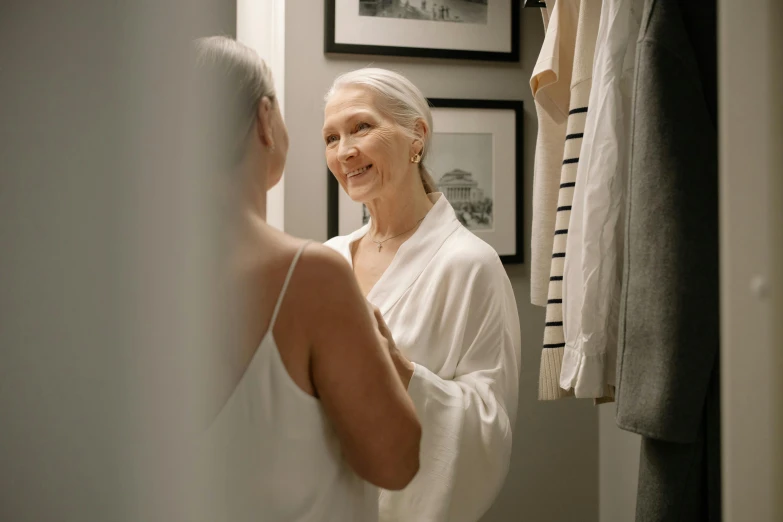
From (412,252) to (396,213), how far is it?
60 millimetres

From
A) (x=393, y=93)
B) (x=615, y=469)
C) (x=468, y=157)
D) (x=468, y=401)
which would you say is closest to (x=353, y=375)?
(x=468, y=401)

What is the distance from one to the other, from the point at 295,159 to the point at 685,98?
0.44m

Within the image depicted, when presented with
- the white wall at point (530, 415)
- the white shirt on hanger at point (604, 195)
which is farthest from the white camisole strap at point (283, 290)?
the white wall at point (530, 415)

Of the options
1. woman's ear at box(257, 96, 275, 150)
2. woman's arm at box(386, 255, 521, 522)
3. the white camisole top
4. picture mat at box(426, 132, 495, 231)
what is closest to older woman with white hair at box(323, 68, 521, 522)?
woman's arm at box(386, 255, 521, 522)

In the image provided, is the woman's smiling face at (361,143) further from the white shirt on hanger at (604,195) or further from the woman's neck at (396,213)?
the white shirt on hanger at (604,195)

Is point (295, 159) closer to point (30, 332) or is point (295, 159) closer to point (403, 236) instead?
point (403, 236)

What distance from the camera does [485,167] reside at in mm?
1350

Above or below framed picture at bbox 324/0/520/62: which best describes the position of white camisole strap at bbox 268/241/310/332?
below

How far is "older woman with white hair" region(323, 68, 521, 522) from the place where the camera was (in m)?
0.70

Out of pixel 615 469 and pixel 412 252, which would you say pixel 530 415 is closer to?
pixel 615 469

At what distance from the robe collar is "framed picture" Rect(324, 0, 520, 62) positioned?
0.55 metres

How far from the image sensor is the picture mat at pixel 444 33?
1266 millimetres

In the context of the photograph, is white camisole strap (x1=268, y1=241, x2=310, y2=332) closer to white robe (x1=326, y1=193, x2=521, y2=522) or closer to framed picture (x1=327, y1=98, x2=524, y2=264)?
white robe (x1=326, y1=193, x2=521, y2=522)

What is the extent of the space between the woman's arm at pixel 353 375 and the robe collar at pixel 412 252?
28cm
